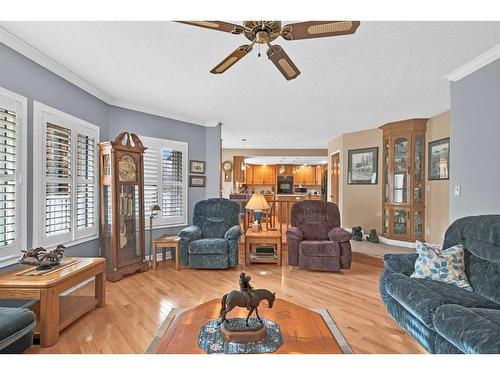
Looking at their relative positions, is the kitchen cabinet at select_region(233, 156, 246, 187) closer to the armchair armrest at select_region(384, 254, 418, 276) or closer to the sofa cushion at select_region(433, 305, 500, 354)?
the armchair armrest at select_region(384, 254, 418, 276)

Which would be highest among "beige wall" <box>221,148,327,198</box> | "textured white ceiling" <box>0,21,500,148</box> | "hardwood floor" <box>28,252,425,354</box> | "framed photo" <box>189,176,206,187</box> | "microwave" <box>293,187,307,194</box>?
"textured white ceiling" <box>0,21,500,148</box>

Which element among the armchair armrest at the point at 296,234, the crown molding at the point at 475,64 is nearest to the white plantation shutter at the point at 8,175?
the armchair armrest at the point at 296,234

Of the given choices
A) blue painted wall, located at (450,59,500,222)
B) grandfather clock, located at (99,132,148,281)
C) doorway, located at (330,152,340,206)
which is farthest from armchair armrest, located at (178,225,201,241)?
doorway, located at (330,152,340,206)

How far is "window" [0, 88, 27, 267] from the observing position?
252cm

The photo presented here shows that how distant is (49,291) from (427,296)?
2.89 m

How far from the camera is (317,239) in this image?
4.56 metres

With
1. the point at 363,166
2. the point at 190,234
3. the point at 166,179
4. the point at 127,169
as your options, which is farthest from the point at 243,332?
the point at 363,166

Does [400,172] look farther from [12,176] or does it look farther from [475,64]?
[12,176]

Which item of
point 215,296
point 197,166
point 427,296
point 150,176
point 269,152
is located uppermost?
point 269,152

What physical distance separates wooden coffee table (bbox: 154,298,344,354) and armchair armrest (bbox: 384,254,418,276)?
1.15m

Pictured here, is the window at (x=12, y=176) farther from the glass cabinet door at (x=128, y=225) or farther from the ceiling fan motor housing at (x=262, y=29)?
the ceiling fan motor housing at (x=262, y=29)

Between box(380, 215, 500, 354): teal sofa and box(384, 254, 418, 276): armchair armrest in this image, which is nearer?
box(380, 215, 500, 354): teal sofa

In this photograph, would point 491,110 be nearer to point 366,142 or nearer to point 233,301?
point 233,301
